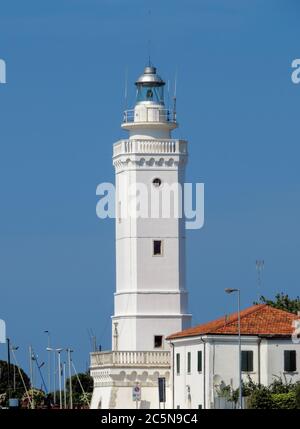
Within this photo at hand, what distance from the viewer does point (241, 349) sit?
330ft

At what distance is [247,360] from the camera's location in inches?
3967

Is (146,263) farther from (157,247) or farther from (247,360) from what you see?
(247,360)

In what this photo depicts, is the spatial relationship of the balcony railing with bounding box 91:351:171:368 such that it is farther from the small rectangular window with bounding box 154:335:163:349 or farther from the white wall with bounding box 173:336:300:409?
the white wall with bounding box 173:336:300:409

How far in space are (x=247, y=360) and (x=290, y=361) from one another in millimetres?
2185

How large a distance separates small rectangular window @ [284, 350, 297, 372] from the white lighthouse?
11407mm

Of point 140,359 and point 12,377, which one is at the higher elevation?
point 12,377

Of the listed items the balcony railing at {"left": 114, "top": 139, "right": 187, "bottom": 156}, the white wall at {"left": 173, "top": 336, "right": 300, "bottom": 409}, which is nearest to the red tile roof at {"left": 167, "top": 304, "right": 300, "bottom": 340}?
the white wall at {"left": 173, "top": 336, "right": 300, "bottom": 409}

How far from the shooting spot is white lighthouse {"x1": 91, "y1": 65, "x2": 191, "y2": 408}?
111062 millimetres

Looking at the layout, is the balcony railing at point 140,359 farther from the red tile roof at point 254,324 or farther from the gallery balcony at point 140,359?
the red tile roof at point 254,324

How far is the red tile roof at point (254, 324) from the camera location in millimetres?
101188

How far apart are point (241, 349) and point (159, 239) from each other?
13781mm

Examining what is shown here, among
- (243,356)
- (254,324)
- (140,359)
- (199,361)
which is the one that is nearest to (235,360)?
(243,356)
